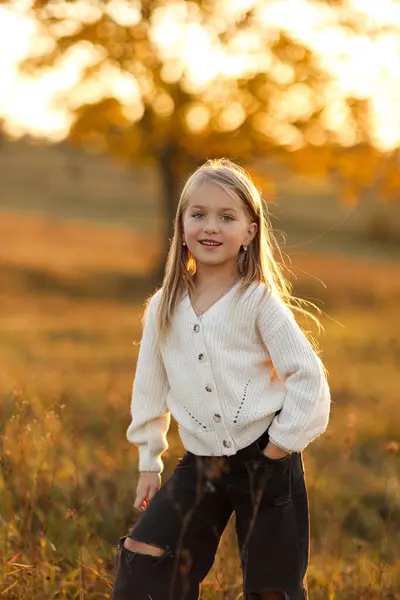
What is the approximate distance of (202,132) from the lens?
16328 millimetres

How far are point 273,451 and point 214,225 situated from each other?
2.34 ft

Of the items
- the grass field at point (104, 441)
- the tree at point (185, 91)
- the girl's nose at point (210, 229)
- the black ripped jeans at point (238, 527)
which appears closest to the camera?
the black ripped jeans at point (238, 527)

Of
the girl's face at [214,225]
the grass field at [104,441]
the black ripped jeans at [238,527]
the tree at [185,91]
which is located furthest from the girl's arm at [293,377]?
the tree at [185,91]

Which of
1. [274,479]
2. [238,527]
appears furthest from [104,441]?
[274,479]

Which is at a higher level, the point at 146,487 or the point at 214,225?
the point at 214,225

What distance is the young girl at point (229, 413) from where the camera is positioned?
266 cm

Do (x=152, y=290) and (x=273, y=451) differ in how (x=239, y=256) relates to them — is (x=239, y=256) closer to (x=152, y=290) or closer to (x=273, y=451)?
(x=273, y=451)

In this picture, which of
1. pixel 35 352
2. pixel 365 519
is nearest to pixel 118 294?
pixel 35 352

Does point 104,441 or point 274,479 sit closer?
point 274,479

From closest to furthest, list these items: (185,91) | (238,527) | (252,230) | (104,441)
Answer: (238,527) → (252,230) → (104,441) → (185,91)

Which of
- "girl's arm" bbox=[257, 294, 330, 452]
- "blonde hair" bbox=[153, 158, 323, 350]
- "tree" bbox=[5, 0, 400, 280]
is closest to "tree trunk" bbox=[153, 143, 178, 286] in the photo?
"tree" bbox=[5, 0, 400, 280]

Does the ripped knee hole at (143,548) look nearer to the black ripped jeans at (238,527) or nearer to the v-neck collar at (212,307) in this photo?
the black ripped jeans at (238,527)

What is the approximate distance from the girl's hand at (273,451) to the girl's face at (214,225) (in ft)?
1.94

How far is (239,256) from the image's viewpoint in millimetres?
2891
